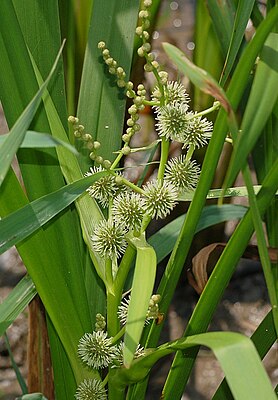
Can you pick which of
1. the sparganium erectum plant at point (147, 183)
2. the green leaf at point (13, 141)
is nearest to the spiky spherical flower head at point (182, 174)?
the sparganium erectum plant at point (147, 183)

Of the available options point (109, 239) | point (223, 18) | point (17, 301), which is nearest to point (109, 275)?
point (109, 239)

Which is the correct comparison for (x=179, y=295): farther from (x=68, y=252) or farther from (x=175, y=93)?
(x=175, y=93)

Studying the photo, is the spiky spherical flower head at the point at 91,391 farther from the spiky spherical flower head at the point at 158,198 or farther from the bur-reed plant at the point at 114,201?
the spiky spherical flower head at the point at 158,198

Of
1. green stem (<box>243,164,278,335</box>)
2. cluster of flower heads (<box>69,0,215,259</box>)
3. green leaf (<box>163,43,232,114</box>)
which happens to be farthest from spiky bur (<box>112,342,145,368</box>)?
green leaf (<box>163,43,232,114</box>)

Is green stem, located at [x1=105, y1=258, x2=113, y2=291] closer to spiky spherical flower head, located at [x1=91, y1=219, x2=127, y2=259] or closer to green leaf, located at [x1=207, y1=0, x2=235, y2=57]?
spiky spherical flower head, located at [x1=91, y1=219, x2=127, y2=259]

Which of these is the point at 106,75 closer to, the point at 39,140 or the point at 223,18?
the point at 223,18

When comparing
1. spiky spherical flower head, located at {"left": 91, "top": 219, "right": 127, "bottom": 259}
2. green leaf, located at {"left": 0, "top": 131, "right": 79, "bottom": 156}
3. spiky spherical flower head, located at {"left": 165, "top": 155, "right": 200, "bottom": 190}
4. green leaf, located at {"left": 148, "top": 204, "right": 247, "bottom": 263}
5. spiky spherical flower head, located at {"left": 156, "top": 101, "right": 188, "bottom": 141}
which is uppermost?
green leaf, located at {"left": 0, "top": 131, "right": 79, "bottom": 156}

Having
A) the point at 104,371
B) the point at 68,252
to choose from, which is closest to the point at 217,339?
the point at 68,252
